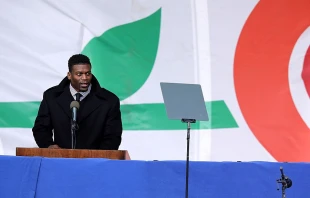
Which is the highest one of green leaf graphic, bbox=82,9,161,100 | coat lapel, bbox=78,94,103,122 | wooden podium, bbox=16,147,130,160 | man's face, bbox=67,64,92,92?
green leaf graphic, bbox=82,9,161,100

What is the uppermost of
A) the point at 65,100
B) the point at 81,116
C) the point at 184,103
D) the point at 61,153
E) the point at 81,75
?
the point at 81,75

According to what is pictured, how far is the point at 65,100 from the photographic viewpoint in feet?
21.3

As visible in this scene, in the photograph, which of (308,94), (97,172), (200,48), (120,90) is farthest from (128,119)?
(97,172)

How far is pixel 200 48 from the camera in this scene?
771cm

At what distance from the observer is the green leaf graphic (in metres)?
7.73

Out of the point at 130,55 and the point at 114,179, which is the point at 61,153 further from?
the point at 130,55

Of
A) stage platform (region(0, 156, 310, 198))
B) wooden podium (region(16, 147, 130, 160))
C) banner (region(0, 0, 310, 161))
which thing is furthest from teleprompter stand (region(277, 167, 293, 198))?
banner (region(0, 0, 310, 161))

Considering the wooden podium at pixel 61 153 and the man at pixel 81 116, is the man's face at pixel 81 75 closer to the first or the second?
the man at pixel 81 116

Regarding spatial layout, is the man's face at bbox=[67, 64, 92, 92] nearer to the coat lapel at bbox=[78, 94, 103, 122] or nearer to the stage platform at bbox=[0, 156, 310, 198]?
the coat lapel at bbox=[78, 94, 103, 122]

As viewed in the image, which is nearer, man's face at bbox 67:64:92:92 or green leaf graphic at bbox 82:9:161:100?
man's face at bbox 67:64:92:92

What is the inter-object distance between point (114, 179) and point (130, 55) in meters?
2.47

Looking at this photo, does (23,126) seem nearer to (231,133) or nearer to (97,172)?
(231,133)

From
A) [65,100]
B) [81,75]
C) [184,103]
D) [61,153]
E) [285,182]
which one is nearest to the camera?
[285,182]

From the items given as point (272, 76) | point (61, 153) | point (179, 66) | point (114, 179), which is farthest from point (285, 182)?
point (179, 66)
